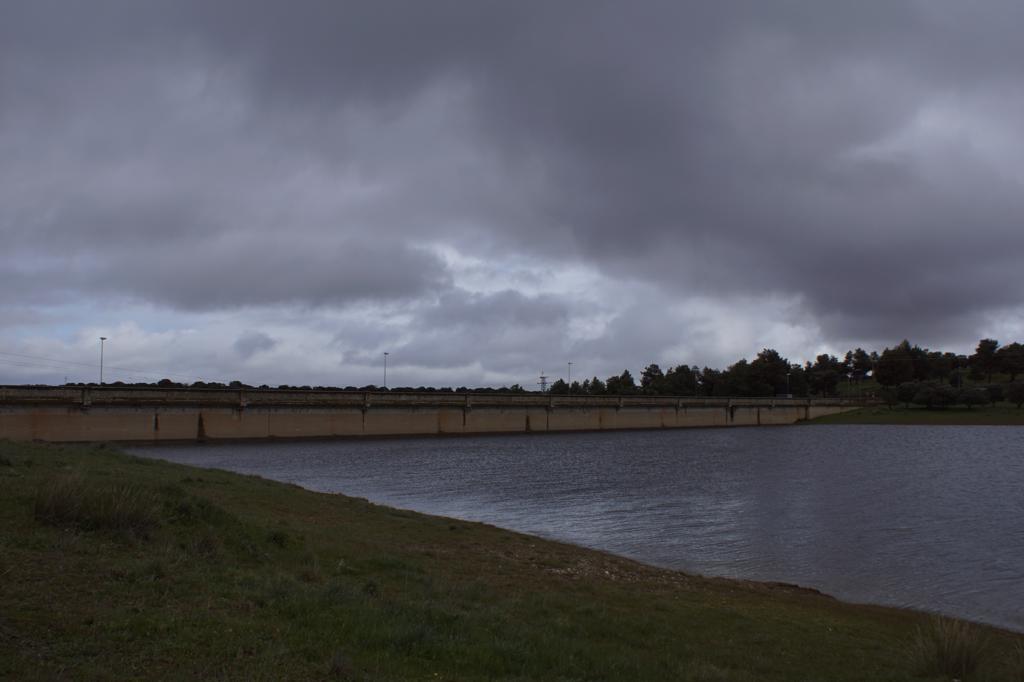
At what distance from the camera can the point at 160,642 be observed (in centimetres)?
786

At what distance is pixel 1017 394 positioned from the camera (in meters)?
155

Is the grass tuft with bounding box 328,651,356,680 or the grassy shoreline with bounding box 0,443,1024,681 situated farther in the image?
the grassy shoreline with bounding box 0,443,1024,681

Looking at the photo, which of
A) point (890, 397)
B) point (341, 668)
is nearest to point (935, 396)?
point (890, 397)

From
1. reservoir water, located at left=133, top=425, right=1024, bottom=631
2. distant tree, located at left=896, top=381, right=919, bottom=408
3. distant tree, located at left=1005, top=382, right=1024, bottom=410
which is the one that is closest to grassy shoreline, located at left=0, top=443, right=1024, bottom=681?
reservoir water, located at left=133, top=425, right=1024, bottom=631

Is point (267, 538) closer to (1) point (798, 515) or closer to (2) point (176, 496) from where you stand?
(2) point (176, 496)

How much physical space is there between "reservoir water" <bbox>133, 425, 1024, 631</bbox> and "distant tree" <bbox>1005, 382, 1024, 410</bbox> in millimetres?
81270

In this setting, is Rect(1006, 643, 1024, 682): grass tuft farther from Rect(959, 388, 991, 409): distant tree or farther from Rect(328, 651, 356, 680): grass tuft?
Rect(959, 388, 991, 409): distant tree

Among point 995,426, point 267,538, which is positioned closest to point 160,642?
point 267,538

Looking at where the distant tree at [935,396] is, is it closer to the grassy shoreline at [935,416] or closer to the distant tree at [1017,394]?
the grassy shoreline at [935,416]

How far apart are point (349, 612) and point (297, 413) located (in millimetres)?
96103

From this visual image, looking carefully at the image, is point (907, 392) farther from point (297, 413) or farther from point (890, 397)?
point (297, 413)

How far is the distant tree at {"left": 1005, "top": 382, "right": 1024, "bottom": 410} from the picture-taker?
6068 inches

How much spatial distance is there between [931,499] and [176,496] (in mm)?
40032

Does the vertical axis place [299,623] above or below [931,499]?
above
